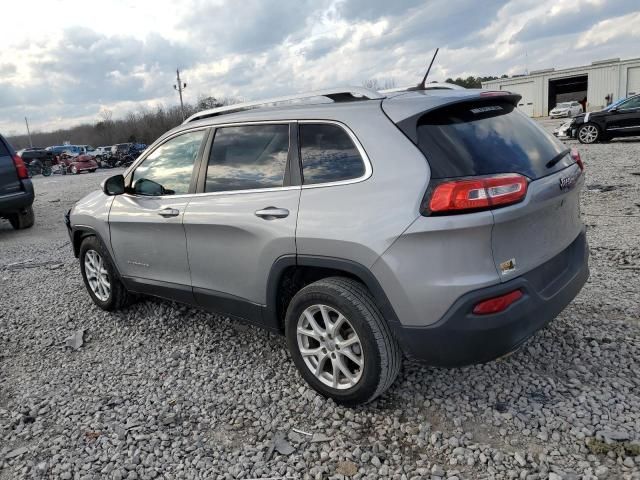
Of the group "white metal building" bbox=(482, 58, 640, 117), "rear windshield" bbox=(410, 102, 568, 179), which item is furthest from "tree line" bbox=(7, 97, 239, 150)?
"rear windshield" bbox=(410, 102, 568, 179)

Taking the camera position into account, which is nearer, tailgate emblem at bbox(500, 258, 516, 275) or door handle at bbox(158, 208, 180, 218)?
tailgate emblem at bbox(500, 258, 516, 275)

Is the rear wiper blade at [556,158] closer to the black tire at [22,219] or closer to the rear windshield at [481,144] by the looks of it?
the rear windshield at [481,144]

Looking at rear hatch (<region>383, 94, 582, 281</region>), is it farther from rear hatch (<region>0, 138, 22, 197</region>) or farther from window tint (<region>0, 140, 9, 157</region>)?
window tint (<region>0, 140, 9, 157</region>)

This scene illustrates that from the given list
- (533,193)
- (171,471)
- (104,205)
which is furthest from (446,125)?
(104,205)

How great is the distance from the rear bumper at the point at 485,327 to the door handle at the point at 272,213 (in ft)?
3.02

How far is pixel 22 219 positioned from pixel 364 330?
30.5 feet

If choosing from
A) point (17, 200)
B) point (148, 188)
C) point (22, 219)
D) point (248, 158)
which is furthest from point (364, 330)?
point (22, 219)

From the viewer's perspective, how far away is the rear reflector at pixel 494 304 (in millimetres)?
2377

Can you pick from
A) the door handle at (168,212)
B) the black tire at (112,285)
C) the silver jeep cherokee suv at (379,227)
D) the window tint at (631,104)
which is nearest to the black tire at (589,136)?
the window tint at (631,104)

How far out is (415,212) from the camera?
7.87ft

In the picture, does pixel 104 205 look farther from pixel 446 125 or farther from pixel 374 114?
pixel 446 125

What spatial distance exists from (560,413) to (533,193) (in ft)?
3.97

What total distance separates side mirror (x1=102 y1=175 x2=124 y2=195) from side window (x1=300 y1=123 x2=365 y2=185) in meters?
1.84

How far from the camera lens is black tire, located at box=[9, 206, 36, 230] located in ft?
31.5
